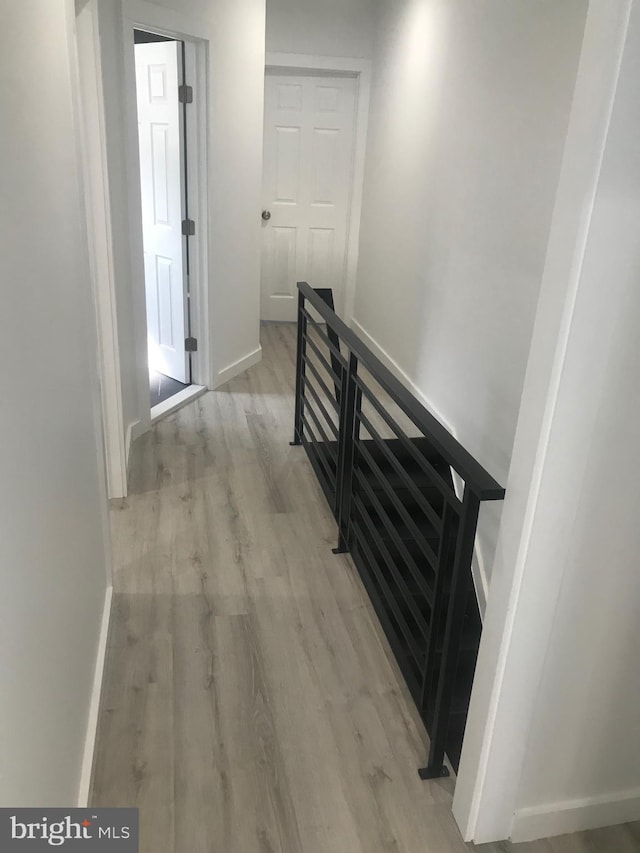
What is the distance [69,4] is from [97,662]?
72.4 inches

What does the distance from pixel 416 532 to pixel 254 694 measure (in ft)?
Answer: 2.35

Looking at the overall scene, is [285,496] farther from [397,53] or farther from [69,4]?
[397,53]

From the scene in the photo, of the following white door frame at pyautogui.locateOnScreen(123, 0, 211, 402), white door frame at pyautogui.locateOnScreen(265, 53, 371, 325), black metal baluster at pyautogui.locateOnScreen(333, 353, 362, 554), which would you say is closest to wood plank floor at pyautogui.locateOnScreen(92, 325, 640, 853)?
black metal baluster at pyautogui.locateOnScreen(333, 353, 362, 554)

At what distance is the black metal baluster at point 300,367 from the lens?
12.0ft

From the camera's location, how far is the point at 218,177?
4141 millimetres

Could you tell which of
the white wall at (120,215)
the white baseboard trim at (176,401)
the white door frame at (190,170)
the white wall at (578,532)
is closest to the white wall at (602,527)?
the white wall at (578,532)

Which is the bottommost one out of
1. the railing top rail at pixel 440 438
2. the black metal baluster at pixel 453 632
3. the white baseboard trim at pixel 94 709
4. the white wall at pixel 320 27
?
the white baseboard trim at pixel 94 709

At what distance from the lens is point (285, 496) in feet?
10.9

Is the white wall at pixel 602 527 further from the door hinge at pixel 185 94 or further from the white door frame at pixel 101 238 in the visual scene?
the door hinge at pixel 185 94

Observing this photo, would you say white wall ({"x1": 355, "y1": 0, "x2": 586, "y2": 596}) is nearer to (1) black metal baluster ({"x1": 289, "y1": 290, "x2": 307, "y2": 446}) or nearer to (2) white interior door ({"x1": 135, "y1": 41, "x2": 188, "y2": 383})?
(1) black metal baluster ({"x1": 289, "y1": 290, "x2": 307, "y2": 446})

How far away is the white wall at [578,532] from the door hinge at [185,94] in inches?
126

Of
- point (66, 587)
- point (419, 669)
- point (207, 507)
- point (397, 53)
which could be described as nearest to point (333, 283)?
point (397, 53)

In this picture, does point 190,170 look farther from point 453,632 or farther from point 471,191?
point 453,632
